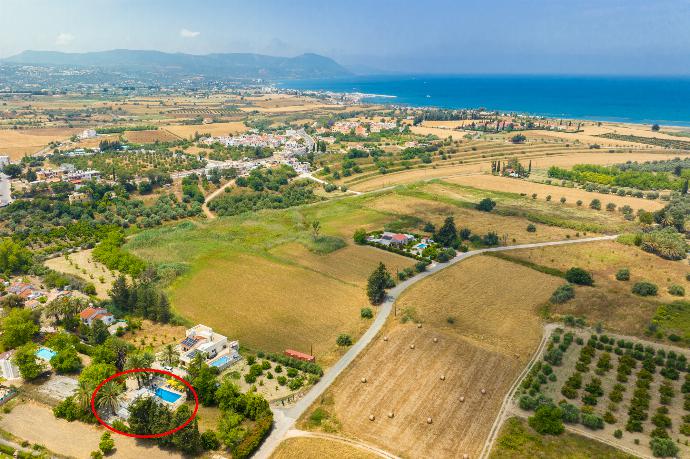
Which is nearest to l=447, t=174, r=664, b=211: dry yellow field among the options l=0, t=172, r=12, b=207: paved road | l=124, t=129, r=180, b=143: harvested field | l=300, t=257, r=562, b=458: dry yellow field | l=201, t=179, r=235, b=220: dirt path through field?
l=300, t=257, r=562, b=458: dry yellow field

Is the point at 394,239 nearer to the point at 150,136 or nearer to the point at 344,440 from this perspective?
the point at 344,440

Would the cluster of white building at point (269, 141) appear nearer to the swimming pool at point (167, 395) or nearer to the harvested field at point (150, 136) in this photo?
the harvested field at point (150, 136)

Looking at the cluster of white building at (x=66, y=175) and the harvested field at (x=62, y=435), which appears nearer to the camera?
the harvested field at (x=62, y=435)

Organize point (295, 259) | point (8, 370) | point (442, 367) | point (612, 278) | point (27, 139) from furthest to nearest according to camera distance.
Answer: point (27, 139), point (295, 259), point (612, 278), point (442, 367), point (8, 370)

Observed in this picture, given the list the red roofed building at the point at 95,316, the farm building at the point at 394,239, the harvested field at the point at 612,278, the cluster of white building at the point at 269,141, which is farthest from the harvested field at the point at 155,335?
the cluster of white building at the point at 269,141

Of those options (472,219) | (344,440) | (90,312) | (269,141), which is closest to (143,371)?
(90,312)

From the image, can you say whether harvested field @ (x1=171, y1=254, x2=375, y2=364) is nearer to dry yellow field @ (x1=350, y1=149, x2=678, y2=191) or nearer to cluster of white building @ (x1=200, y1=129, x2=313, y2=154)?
dry yellow field @ (x1=350, y1=149, x2=678, y2=191)
